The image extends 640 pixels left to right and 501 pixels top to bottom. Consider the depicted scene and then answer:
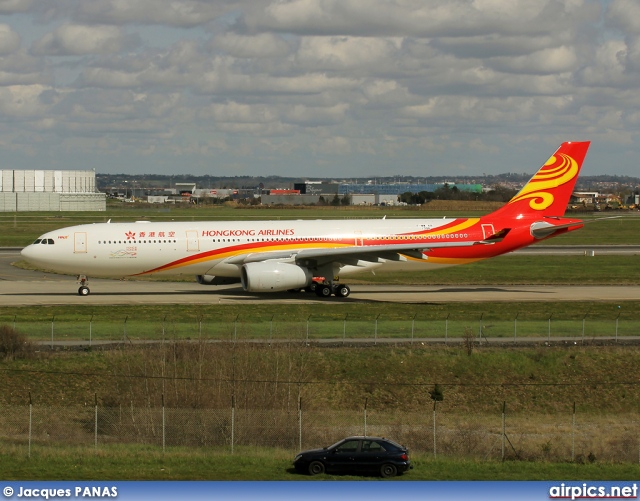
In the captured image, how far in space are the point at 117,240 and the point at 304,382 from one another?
68.9 feet

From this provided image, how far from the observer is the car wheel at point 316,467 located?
23.5 metres

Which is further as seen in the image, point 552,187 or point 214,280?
point 552,187

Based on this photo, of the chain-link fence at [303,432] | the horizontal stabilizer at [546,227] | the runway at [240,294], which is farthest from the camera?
the horizontal stabilizer at [546,227]

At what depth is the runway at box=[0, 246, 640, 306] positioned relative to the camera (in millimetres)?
52156

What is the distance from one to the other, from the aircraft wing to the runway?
7.70 feet

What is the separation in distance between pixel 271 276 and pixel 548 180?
67.1 feet

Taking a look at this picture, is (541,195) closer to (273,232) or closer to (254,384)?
(273,232)

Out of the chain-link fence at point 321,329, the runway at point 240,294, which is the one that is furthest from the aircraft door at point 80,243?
the chain-link fence at point 321,329

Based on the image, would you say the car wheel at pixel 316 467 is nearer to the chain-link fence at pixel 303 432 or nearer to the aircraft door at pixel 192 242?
the chain-link fence at pixel 303 432

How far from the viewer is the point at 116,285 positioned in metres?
60.9

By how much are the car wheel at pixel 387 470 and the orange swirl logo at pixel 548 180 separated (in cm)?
3817

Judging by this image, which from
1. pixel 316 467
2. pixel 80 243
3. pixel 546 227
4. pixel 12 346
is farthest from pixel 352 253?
pixel 316 467

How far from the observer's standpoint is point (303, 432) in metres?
28.9

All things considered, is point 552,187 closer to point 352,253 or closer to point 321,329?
point 352,253
